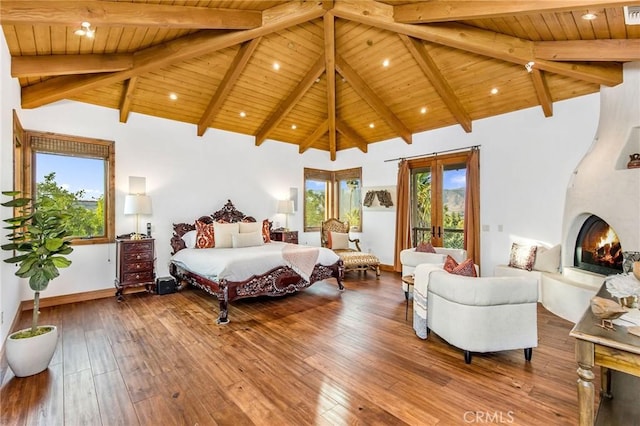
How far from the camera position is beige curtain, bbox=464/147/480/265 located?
5641 millimetres

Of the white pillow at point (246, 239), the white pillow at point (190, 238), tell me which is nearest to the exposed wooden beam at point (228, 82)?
the white pillow at point (190, 238)

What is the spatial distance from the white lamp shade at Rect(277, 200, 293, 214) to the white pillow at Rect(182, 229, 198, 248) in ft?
6.65

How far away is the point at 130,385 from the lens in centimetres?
247

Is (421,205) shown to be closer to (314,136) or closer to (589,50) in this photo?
(314,136)

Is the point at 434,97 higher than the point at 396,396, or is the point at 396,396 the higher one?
the point at 434,97

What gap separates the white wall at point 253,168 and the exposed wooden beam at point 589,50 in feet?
4.40

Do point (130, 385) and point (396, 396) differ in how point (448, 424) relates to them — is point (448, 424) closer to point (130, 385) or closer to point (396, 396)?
point (396, 396)

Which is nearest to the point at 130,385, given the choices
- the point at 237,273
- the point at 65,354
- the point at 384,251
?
the point at 65,354

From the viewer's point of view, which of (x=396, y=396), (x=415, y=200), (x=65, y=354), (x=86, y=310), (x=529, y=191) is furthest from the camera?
(x=415, y=200)

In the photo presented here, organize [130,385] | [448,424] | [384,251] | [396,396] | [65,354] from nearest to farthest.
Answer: [448,424], [396,396], [130,385], [65,354], [384,251]

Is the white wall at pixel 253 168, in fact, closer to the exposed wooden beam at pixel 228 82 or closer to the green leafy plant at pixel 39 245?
the exposed wooden beam at pixel 228 82

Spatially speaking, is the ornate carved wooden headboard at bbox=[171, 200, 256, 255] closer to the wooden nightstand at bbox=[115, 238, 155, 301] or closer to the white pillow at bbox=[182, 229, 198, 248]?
the white pillow at bbox=[182, 229, 198, 248]

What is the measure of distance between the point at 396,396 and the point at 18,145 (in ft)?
17.7

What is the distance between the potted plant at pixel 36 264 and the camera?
2.52 m
